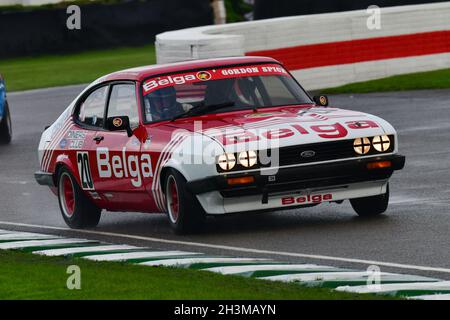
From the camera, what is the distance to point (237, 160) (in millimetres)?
11367

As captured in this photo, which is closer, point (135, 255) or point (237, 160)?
point (135, 255)

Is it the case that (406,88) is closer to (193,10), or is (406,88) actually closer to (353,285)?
(353,285)

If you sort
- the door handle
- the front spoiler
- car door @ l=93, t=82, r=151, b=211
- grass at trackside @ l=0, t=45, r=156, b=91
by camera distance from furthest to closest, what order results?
1. grass at trackside @ l=0, t=45, r=156, b=91
2. the front spoiler
3. the door handle
4. car door @ l=93, t=82, r=151, b=211

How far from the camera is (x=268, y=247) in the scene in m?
11.1

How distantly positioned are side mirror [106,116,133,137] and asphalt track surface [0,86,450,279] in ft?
3.03

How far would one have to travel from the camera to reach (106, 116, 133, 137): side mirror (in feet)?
41.0

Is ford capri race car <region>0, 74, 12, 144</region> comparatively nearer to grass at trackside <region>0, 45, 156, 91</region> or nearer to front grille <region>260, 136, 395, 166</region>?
front grille <region>260, 136, 395, 166</region>

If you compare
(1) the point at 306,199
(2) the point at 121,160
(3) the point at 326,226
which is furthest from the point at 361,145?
(2) the point at 121,160

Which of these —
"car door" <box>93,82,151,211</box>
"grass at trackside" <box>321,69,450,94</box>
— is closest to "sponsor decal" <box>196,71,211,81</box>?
"car door" <box>93,82,151,211</box>

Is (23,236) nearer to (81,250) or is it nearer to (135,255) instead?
(81,250)

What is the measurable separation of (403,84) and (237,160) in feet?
49.1

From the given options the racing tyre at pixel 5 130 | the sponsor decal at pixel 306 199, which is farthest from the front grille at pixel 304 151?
the racing tyre at pixel 5 130
